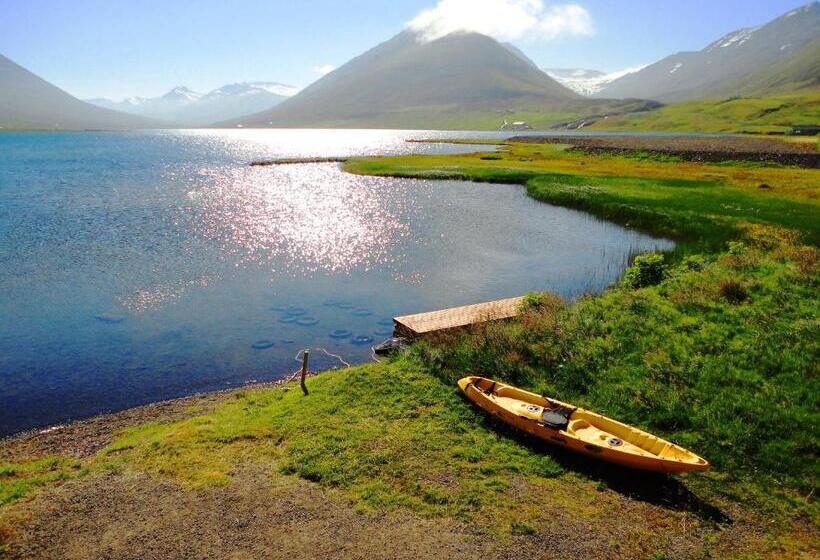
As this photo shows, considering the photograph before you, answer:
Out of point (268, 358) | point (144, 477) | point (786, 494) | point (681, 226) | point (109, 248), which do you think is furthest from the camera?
point (681, 226)

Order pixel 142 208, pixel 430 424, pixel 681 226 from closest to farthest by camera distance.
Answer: pixel 430 424 → pixel 681 226 → pixel 142 208

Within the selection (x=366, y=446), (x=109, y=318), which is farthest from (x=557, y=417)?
(x=109, y=318)

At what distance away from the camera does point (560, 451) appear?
18.7 metres

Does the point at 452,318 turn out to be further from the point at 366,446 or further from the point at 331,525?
the point at 331,525

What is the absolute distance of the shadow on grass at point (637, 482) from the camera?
621 inches

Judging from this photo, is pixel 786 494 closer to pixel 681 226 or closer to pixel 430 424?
pixel 430 424

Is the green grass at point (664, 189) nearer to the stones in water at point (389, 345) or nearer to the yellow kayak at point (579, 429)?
the stones in water at point (389, 345)

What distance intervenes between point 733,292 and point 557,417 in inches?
651

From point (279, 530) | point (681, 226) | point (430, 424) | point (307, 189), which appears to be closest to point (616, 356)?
point (430, 424)

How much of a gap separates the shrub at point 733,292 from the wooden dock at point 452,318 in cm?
1116

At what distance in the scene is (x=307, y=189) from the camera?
94812mm

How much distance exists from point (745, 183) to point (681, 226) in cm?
3450

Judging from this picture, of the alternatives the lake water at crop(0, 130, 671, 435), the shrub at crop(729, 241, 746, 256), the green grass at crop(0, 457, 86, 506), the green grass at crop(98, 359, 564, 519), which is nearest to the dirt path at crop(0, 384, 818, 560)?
the green grass at crop(0, 457, 86, 506)

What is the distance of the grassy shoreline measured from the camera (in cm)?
1523
